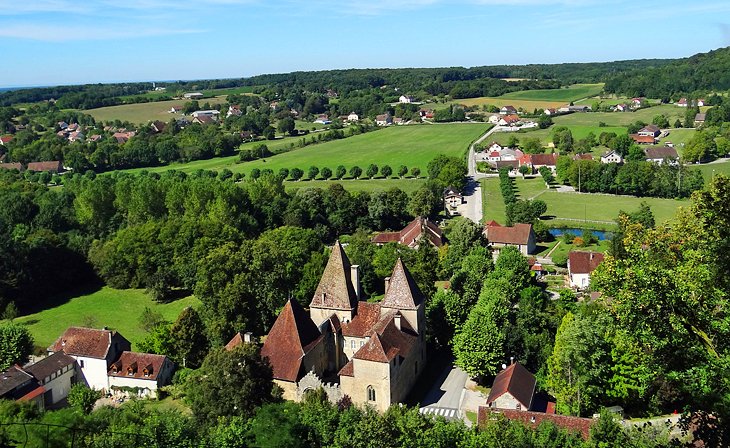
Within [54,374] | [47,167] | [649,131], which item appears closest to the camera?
[54,374]

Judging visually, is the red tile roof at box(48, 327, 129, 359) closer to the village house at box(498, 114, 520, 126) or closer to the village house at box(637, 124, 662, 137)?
the village house at box(637, 124, 662, 137)

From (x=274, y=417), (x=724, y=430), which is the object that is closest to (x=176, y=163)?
(x=274, y=417)

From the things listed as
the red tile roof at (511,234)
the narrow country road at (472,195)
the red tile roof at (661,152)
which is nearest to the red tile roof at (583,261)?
the red tile roof at (511,234)

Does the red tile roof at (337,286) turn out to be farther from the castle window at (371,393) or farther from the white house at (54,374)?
the white house at (54,374)

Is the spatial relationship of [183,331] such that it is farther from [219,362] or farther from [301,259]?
[301,259]

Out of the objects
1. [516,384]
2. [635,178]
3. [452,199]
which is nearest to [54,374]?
[516,384]

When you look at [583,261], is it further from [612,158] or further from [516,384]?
[612,158]
